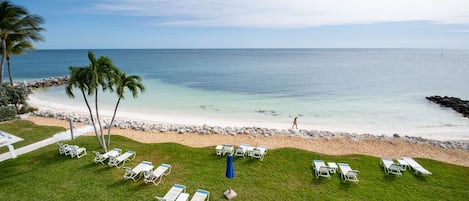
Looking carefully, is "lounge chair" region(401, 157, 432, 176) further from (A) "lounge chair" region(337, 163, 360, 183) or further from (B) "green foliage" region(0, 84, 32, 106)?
(B) "green foliage" region(0, 84, 32, 106)

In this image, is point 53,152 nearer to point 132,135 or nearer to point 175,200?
point 132,135

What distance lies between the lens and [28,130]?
615 inches

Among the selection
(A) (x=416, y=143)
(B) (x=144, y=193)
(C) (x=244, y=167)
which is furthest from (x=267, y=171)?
(A) (x=416, y=143)

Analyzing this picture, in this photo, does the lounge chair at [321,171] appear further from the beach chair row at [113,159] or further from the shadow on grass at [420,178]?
Answer: the beach chair row at [113,159]

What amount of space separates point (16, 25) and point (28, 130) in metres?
9.51

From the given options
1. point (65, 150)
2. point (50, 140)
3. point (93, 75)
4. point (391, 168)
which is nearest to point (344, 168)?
point (391, 168)

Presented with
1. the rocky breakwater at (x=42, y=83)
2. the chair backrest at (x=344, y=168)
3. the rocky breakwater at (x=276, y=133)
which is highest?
the chair backrest at (x=344, y=168)

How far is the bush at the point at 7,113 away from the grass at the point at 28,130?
86 cm

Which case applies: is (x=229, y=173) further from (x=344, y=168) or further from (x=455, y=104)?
(x=455, y=104)

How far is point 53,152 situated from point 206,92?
79.2 ft

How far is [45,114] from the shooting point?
20312 mm

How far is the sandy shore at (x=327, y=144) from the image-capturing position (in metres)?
13.9

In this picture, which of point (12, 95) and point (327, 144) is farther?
point (12, 95)

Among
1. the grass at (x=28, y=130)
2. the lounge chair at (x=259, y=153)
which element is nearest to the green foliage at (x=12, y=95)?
the grass at (x=28, y=130)
